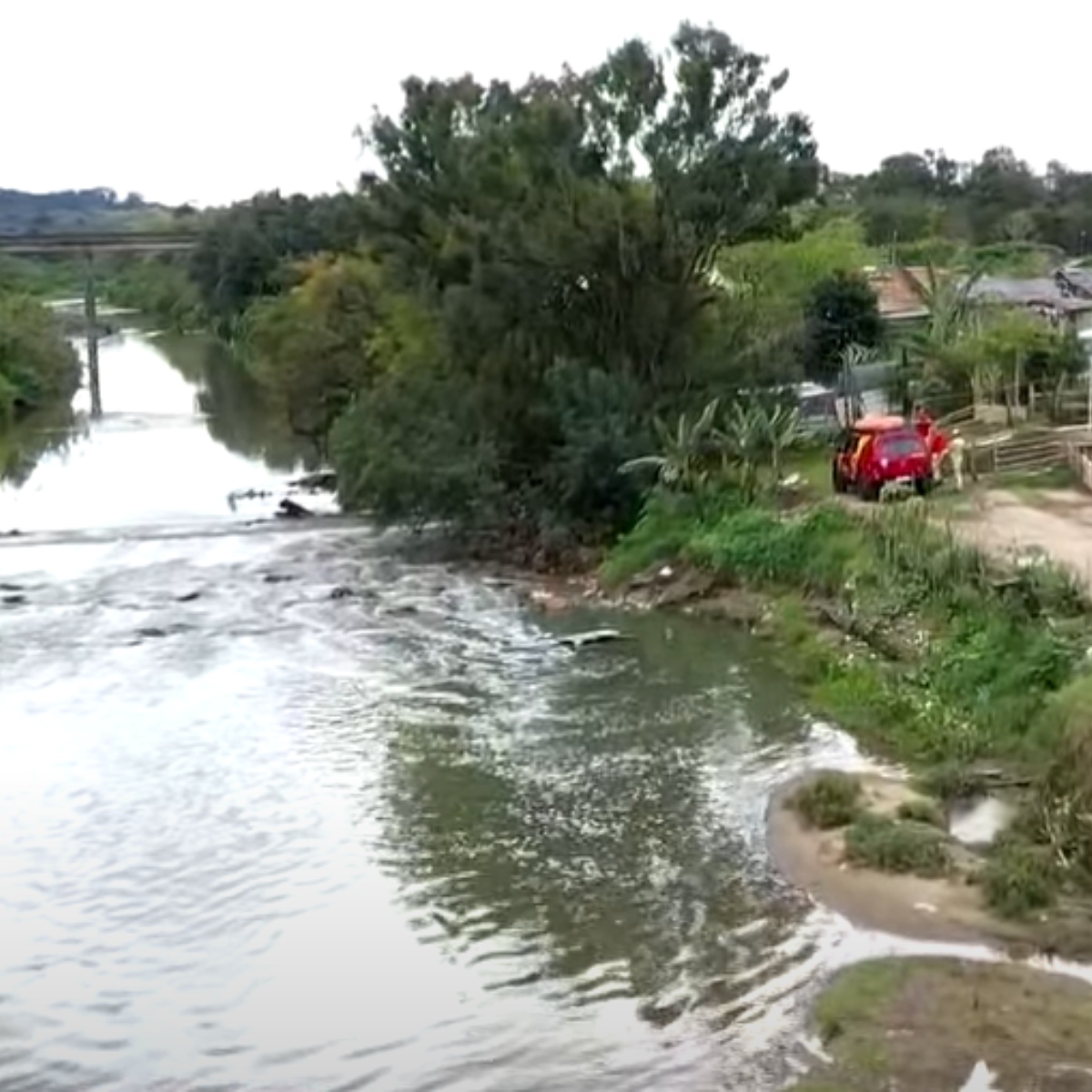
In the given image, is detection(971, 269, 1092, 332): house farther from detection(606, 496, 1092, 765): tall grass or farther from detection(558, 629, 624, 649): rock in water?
detection(558, 629, 624, 649): rock in water

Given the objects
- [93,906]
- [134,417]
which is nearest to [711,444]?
[93,906]

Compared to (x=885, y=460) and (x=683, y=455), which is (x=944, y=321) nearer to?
(x=683, y=455)

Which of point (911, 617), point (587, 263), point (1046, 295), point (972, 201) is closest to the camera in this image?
point (911, 617)

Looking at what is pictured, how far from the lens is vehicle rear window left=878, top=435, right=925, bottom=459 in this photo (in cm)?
3198

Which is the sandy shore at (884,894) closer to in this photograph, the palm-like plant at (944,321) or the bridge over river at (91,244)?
the palm-like plant at (944,321)

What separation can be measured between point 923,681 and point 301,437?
42433 mm

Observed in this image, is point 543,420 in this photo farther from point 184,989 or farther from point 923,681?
point 184,989

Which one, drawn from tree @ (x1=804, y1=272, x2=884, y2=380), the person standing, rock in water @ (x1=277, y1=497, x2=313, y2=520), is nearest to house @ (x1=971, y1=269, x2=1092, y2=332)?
tree @ (x1=804, y1=272, x2=884, y2=380)

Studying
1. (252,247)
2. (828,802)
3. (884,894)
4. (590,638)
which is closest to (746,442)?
(590,638)

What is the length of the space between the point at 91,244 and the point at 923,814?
338 feet

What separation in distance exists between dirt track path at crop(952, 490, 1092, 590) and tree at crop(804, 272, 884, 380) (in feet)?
54.8

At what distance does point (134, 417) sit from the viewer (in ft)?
238

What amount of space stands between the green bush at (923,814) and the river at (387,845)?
1.55 metres

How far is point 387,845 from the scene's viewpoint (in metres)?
19.0
